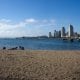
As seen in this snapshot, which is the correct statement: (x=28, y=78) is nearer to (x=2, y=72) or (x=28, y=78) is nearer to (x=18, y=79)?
(x=18, y=79)

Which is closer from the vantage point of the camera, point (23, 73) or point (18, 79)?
point (18, 79)

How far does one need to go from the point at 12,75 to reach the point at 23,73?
2.73 ft

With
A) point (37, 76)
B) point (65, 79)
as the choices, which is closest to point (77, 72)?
point (65, 79)

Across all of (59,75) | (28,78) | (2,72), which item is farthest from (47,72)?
(2,72)

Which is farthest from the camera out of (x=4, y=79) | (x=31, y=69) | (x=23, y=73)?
(x=31, y=69)

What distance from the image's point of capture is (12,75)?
11883 mm

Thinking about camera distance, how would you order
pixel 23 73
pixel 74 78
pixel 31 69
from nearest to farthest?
pixel 74 78
pixel 23 73
pixel 31 69

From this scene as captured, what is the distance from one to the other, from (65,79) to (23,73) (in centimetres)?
256

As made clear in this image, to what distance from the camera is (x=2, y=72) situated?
12.5 metres

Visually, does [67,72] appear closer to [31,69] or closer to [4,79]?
[31,69]

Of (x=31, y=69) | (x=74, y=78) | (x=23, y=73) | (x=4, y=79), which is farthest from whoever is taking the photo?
(x=31, y=69)

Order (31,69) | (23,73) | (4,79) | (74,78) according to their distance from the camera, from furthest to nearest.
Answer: (31,69), (23,73), (74,78), (4,79)

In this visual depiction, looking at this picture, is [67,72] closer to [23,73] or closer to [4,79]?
[23,73]

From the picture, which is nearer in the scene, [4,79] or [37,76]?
[4,79]
